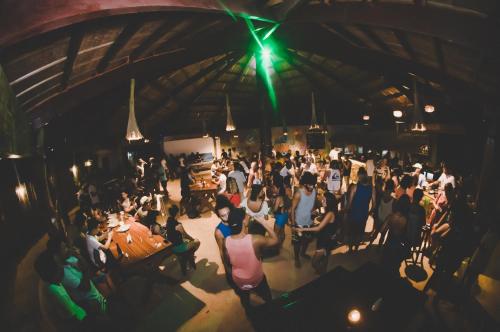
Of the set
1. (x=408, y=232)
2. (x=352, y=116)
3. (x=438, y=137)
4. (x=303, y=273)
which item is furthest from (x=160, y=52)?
(x=352, y=116)

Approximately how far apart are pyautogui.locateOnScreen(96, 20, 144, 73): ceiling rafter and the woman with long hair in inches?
184

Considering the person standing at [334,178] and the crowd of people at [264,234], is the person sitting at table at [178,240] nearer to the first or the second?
the crowd of people at [264,234]

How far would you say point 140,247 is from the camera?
4844 millimetres

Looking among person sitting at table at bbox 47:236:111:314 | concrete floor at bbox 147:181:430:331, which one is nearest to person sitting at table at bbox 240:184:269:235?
concrete floor at bbox 147:181:430:331

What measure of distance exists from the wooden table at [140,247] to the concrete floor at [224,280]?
979 mm

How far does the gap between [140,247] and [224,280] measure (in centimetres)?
198

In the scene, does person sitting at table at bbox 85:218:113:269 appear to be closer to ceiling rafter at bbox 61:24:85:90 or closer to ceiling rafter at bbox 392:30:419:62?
ceiling rafter at bbox 61:24:85:90

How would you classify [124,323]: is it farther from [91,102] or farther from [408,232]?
[91,102]

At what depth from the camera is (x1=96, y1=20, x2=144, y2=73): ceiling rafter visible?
365cm

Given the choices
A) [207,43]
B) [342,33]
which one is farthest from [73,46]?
[342,33]

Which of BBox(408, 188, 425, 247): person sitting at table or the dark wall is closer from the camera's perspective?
the dark wall

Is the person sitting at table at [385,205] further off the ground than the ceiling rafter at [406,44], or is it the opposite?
the ceiling rafter at [406,44]

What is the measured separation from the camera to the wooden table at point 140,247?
446 centimetres

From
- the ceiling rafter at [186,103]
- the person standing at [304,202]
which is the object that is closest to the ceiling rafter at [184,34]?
the person standing at [304,202]
